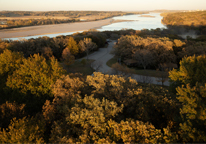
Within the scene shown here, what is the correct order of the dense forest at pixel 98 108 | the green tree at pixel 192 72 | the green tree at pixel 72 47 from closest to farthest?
the dense forest at pixel 98 108 < the green tree at pixel 192 72 < the green tree at pixel 72 47

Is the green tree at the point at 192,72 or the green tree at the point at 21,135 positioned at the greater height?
the green tree at the point at 192,72

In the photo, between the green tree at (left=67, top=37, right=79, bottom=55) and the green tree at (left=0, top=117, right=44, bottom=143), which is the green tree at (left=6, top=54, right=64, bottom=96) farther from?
the green tree at (left=67, top=37, right=79, bottom=55)

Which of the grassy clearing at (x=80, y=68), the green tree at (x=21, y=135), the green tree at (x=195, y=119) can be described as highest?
the green tree at (x=195, y=119)

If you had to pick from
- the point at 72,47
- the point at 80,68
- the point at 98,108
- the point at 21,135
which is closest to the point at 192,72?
the point at 98,108

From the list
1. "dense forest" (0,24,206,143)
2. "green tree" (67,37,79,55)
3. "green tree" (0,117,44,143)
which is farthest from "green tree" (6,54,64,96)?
"green tree" (67,37,79,55)

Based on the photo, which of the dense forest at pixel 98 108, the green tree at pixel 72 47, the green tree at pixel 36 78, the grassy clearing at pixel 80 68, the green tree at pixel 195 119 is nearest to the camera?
the green tree at pixel 195 119

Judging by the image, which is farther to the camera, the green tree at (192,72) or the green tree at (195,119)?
the green tree at (192,72)

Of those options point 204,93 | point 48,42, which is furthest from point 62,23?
point 204,93

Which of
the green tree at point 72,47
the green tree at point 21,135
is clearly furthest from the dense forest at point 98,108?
the green tree at point 72,47

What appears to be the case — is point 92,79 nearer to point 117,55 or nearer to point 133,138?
point 133,138

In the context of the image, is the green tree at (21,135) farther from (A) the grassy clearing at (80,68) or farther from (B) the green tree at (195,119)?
(A) the grassy clearing at (80,68)

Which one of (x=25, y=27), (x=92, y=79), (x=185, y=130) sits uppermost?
(x=25, y=27)
